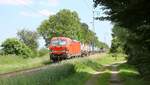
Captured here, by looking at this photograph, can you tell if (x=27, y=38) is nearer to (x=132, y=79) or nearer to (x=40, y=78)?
(x=132, y=79)

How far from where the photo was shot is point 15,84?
17.7 meters

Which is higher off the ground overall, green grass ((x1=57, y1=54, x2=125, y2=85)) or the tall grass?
the tall grass

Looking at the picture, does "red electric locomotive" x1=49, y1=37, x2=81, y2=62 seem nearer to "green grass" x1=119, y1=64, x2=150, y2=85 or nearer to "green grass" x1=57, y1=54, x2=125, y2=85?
"green grass" x1=57, y1=54, x2=125, y2=85

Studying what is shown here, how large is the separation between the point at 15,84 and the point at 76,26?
139 metres

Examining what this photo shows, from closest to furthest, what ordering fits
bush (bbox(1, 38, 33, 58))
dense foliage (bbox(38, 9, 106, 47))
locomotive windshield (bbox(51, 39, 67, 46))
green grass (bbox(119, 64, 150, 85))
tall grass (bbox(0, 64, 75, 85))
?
tall grass (bbox(0, 64, 75, 85)) → green grass (bbox(119, 64, 150, 85)) → locomotive windshield (bbox(51, 39, 67, 46)) → bush (bbox(1, 38, 33, 58)) → dense foliage (bbox(38, 9, 106, 47))

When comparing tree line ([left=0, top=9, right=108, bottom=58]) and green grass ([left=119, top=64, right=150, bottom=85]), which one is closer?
green grass ([left=119, top=64, right=150, bottom=85])

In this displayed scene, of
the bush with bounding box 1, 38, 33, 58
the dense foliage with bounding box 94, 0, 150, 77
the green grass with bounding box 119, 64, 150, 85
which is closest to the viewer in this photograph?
the dense foliage with bounding box 94, 0, 150, 77

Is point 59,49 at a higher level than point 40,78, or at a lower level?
higher

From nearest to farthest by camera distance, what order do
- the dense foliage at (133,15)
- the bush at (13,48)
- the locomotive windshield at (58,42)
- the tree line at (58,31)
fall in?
the dense foliage at (133,15) → the locomotive windshield at (58,42) → the bush at (13,48) → the tree line at (58,31)

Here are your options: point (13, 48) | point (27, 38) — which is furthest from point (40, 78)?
point (27, 38)

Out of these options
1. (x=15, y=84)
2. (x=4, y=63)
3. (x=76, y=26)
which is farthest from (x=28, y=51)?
(x=76, y=26)

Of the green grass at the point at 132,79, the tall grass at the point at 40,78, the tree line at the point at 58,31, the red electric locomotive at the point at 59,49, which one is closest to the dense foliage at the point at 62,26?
the tree line at the point at 58,31

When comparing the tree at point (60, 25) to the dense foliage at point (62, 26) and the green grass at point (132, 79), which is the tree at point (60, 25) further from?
the green grass at point (132, 79)

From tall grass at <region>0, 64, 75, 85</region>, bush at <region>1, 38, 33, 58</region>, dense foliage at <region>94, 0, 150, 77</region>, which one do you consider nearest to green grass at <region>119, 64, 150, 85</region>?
dense foliage at <region>94, 0, 150, 77</region>
